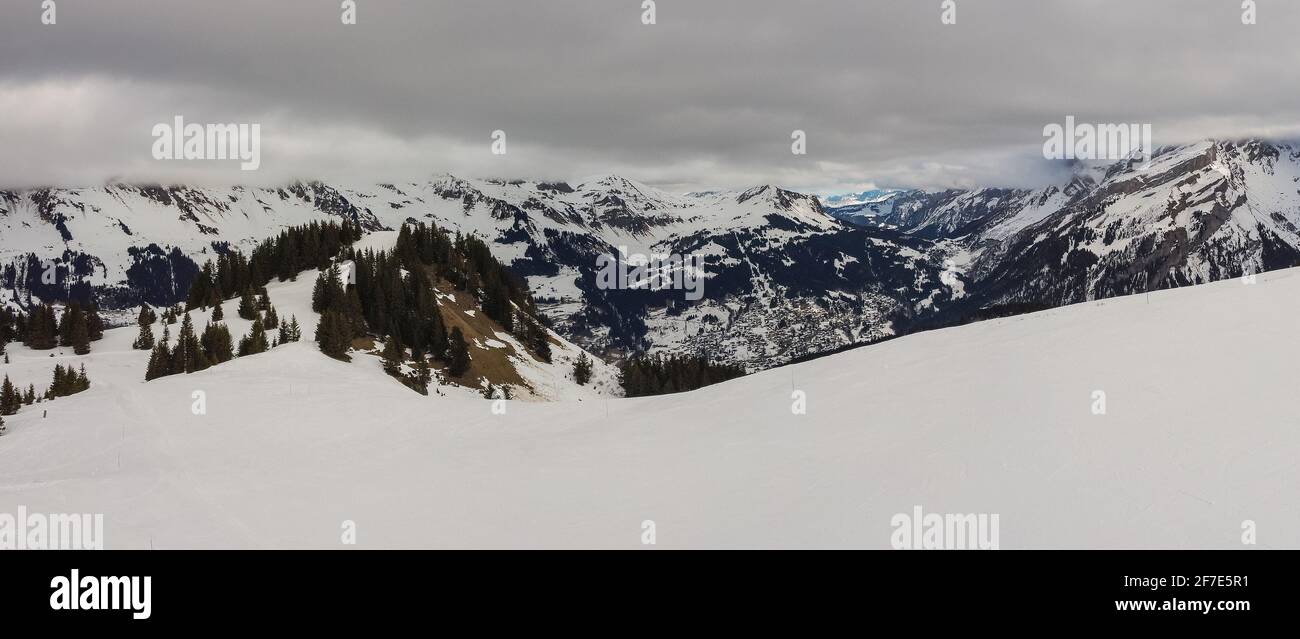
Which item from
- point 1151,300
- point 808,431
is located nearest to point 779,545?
point 808,431

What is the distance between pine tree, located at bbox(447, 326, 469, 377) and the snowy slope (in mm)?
50941

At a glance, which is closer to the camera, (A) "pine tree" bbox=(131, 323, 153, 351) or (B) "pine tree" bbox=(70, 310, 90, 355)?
(A) "pine tree" bbox=(131, 323, 153, 351)

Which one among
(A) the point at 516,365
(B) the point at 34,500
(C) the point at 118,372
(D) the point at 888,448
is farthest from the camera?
(A) the point at 516,365

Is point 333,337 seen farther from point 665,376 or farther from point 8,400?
point 665,376

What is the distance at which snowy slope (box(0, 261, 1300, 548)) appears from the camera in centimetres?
902

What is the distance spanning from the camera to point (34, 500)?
1308 centimetres

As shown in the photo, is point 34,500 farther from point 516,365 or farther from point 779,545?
point 516,365

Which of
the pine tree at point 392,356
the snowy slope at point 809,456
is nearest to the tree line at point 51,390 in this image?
the pine tree at point 392,356

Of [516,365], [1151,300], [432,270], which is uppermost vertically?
[432,270]

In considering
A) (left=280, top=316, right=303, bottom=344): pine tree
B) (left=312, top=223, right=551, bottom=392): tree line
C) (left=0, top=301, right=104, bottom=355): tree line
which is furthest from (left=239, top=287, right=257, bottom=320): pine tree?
(left=0, top=301, right=104, bottom=355): tree line

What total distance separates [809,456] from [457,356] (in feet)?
212

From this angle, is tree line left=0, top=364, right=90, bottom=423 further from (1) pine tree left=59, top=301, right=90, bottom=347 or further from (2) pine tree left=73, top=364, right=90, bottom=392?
(1) pine tree left=59, top=301, right=90, bottom=347

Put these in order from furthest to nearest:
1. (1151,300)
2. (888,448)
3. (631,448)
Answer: (1151,300), (631,448), (888,448)
